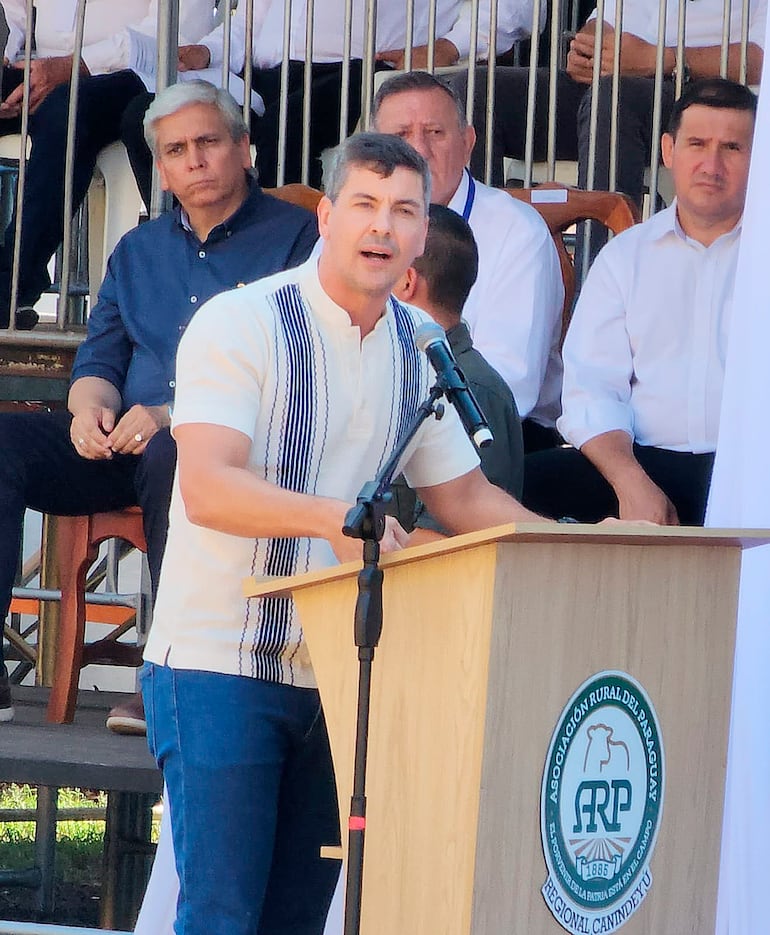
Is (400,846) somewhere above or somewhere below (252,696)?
below

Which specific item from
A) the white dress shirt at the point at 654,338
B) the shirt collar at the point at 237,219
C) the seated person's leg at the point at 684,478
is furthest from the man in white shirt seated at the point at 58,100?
the seated person's leg at the point at 684,478

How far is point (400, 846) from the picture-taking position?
2.34 m

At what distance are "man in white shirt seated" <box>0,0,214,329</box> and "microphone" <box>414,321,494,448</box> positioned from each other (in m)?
3.51

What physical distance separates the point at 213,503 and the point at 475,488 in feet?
1.83

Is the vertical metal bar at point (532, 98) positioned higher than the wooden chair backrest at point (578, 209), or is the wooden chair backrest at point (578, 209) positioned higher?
the vertical metal bar at point (532, 98)

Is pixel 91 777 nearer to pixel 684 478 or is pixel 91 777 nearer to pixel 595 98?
pixel 684 478

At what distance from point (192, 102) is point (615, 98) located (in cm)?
145

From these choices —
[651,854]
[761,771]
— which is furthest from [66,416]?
[651,854]

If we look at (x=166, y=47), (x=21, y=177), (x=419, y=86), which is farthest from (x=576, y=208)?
(x=21, y=177)

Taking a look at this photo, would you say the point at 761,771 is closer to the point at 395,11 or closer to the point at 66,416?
the point at 66,416

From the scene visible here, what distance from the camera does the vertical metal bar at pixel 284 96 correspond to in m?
5.58

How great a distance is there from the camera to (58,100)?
5.84m

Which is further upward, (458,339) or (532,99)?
(532,99)

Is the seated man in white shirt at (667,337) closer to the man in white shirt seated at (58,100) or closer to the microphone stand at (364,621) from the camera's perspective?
the microphone stand at (364,621)
